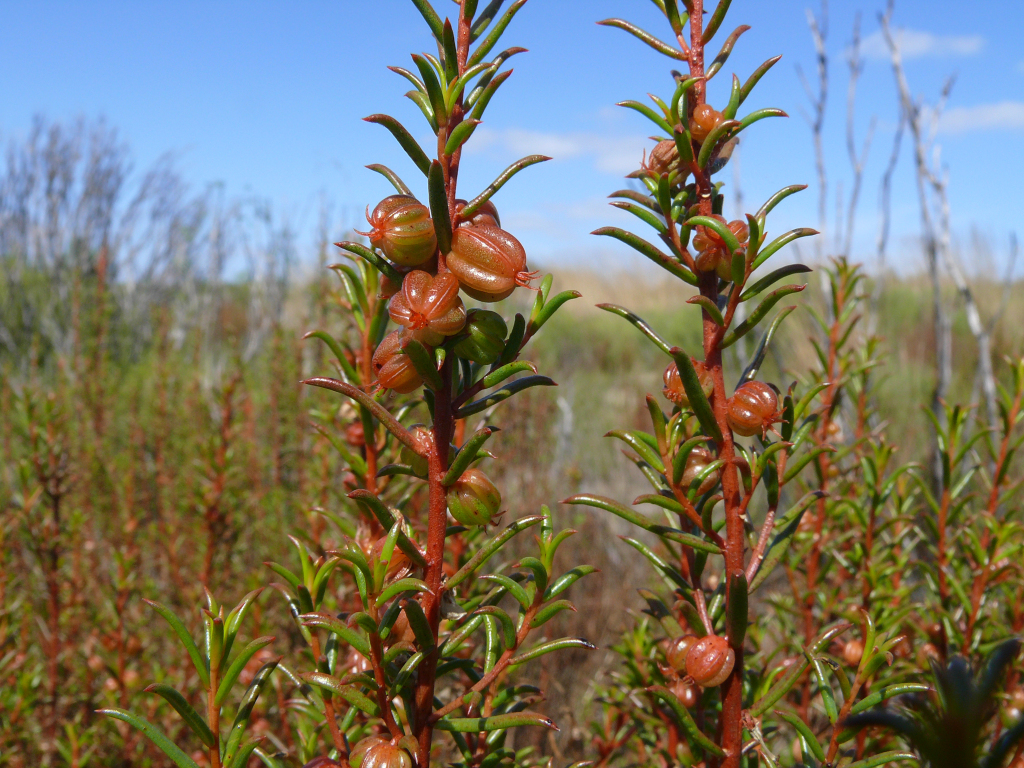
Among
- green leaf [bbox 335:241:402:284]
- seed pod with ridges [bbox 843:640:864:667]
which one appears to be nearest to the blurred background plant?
seed pod with ridges [bbox 843:640:864:667]

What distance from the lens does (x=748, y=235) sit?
933mm

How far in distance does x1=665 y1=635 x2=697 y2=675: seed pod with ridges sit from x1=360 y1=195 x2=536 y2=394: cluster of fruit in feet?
1.65

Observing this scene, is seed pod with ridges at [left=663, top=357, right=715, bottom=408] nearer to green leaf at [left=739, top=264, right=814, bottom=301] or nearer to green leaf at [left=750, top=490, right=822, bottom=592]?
green leaf at [left=739, top=264, right=814, bottom=301]

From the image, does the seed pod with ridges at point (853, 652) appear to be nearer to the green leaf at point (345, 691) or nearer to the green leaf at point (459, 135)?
the green leaf at point (345, 691)

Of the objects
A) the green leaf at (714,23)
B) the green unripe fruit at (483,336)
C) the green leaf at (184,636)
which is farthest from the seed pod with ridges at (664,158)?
the green leaf at (184,636)

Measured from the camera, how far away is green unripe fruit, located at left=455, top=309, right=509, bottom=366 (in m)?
0.78

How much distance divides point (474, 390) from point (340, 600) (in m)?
1.19

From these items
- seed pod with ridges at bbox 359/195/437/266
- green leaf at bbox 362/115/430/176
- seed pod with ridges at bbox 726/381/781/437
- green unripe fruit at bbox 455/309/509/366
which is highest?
green leaf at bbox 362/115/430/176

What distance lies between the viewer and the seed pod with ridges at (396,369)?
0.80 m

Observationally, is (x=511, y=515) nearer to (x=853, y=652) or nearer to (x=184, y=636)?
(x=853, y=652)

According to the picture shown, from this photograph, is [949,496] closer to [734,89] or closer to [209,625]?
[734,89]

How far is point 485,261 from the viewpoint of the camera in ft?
2.47

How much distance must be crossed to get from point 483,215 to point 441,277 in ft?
0.37

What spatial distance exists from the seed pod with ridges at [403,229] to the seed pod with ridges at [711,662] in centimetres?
61
